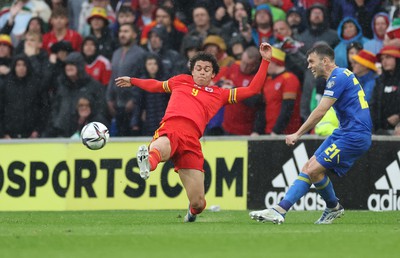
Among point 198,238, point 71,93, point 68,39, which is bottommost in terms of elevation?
point 198,238

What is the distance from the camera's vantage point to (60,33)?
2206 centimetres

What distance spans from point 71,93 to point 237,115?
10.8 ft

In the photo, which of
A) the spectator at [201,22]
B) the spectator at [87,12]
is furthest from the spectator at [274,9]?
the spectator at [87,12]

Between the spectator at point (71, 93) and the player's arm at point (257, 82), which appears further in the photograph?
the spectator at point (71, 93)

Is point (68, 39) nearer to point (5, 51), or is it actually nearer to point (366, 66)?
point (5, 51)

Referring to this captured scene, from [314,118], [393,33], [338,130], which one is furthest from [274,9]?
[314,118]

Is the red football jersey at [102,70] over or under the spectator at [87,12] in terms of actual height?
under

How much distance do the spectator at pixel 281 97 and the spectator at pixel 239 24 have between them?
141 centimetres

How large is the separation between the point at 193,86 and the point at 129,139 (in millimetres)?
4488

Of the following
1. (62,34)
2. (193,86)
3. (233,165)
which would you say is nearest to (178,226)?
(193,86)

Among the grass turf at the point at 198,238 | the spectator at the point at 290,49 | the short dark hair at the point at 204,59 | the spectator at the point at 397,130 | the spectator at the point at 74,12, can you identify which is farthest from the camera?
the spectator at the point at 74,12

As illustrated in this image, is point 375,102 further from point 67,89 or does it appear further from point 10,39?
point 10,39

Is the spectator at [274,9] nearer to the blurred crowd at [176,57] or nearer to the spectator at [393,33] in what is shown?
the blurred crowd at [176,57]

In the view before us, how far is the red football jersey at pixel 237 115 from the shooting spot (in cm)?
1902
